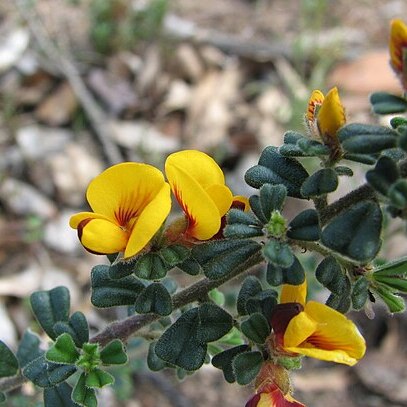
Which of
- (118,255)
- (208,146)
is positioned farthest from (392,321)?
(118,255)

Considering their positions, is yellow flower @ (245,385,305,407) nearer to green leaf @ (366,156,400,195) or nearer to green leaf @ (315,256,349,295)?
green leaf @ (315,256,349,295)

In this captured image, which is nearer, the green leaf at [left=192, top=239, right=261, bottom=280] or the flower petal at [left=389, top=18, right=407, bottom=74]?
the flower petal at [left=389, top=18, right=407, bottom=74]

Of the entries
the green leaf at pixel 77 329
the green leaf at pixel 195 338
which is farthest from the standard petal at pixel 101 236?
the green leaf at pixel 77 329

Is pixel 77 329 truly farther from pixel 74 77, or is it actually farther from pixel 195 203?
pixel 74 77

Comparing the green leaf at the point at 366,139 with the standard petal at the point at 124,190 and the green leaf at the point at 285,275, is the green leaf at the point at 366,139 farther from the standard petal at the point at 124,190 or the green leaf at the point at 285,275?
the standard petal at the point at 124,190

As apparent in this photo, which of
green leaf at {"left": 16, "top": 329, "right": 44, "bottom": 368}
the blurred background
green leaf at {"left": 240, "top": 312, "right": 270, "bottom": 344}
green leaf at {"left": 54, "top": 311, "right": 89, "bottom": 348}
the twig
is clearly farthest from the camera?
the twig

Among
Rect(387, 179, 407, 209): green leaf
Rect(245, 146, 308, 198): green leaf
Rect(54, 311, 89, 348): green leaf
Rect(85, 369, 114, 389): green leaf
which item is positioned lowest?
Rect(85, 369, 114, 389): green leaf

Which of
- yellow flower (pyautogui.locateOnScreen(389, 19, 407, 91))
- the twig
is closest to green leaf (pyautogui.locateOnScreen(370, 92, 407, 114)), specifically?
yellow flower (pyautogui.locateOnScreen(389, 19, 407, 91))
